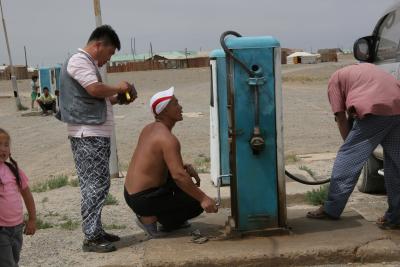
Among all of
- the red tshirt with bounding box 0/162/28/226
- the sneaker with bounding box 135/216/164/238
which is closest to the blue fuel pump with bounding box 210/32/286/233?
the sneaker with bounding box 135/216/164/238

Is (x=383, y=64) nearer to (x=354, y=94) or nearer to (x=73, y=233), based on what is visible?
(x=354, y=94)

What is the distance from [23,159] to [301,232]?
24.9ft

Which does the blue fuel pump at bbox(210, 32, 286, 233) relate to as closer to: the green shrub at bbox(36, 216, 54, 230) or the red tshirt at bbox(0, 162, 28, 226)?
the red tshirt at bbox(0, 162, 28, 226)

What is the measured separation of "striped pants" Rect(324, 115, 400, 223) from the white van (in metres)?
0.90

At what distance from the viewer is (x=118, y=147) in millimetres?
11688

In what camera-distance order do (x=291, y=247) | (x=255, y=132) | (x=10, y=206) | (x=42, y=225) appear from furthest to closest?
(x=42, y=225), (x=255, y=132), (x=291, y=247), (x=10, y=206)

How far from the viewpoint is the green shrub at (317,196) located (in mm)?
5816

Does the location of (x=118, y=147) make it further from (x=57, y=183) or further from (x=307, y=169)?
(x=307, y=169)

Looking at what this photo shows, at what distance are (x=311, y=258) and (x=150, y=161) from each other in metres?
1.38

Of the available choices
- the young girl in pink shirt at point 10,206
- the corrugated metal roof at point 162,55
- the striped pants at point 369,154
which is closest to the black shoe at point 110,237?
the young girl in pink shirt at point 10,206

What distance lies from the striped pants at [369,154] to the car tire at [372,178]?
1256 millimetres

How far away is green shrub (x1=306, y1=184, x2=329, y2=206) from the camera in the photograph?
19.1ft

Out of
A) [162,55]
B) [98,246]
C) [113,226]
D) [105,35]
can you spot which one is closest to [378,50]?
[105,35]

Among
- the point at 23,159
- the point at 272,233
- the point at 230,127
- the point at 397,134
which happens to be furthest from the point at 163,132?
the point at 23,159
